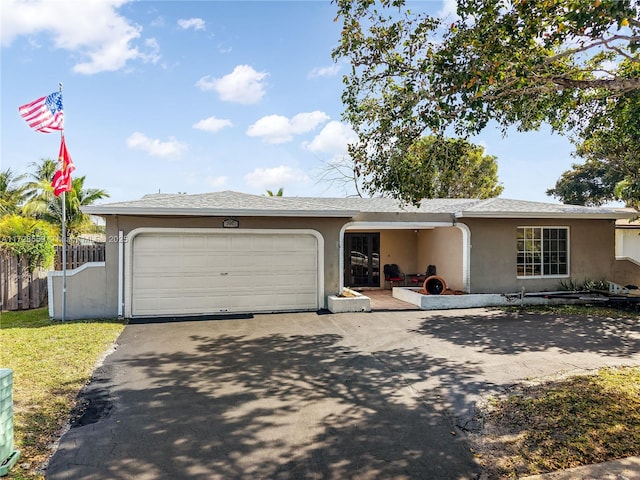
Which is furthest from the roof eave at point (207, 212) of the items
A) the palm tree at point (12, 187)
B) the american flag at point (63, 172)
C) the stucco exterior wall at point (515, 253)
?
the palm tree at point (12, 187)

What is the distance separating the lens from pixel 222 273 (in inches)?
436

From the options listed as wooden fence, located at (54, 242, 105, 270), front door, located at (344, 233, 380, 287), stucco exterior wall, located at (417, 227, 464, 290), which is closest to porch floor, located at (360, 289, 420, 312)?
front door, located at (344, 233, 380, 287)

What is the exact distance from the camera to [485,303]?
40.5 feet

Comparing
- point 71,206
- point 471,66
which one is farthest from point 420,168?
point 71,206

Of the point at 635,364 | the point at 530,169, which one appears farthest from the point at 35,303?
the point at 530,169

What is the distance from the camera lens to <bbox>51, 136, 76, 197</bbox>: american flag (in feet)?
32.5

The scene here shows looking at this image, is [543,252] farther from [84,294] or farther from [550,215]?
[84,294]

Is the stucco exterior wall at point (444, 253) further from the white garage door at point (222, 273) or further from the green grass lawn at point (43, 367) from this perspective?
the green grass lawn at point (43, 367)

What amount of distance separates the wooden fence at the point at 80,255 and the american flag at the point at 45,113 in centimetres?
317

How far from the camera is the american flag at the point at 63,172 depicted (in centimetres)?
991

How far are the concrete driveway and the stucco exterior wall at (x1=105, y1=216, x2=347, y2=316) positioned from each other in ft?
6.81

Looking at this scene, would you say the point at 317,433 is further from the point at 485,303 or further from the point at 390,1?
the point at 485,303

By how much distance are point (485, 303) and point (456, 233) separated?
2616mm

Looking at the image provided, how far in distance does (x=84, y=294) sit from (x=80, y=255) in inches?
50.9
